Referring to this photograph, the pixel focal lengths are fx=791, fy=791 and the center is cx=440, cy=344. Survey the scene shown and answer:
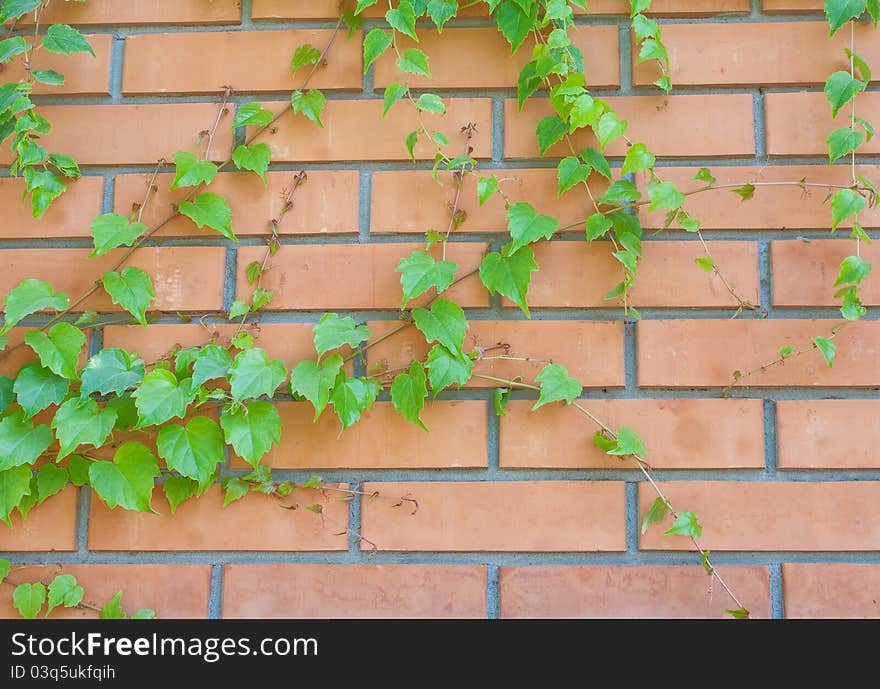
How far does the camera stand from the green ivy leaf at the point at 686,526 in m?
1.02

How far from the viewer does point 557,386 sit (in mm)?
1051

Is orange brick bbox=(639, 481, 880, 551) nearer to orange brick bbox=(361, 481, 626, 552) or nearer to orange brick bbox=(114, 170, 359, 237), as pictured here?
orange brick bbox=(361, 481, 626, 552)

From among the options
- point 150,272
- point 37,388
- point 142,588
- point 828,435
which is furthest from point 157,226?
point 828,435

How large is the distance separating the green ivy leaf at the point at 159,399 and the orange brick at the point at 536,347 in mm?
253

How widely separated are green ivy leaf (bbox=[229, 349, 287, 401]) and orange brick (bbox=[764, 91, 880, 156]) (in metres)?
0.75

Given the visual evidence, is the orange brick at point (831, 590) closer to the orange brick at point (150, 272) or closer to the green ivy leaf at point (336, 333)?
the green ivy leaf at point (336, 333)

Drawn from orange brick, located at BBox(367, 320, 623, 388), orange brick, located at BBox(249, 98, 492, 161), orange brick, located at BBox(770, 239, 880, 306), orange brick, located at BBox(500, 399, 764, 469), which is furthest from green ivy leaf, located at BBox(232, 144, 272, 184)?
orange brick, located at BBox(770, 239, 880, 306)

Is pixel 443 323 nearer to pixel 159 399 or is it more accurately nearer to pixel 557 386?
pixel 557 386

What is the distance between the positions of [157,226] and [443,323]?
45 centimetres

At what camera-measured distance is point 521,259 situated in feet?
3.49

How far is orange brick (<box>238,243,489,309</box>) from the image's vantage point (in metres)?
1.11
